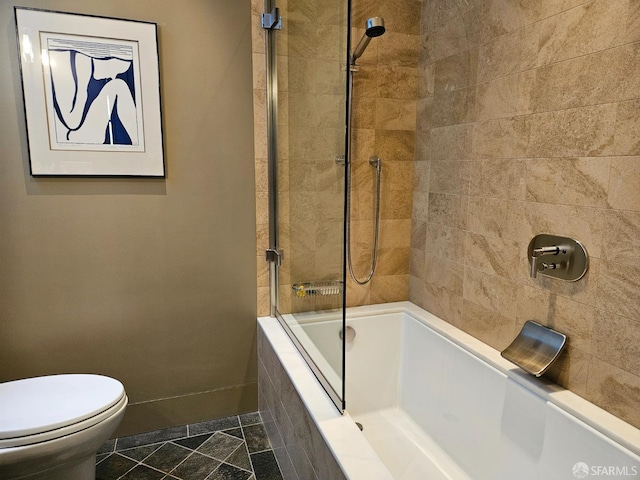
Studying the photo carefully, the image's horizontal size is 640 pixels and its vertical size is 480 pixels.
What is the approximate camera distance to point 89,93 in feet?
6.00

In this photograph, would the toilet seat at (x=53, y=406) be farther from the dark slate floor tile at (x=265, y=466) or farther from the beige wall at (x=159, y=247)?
the dark slate floor tile at (x=265, y=466)

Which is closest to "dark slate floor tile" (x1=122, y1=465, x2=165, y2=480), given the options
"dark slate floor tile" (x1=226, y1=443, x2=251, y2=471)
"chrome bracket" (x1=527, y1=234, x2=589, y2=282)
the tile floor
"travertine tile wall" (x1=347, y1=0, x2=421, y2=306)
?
the tile floor

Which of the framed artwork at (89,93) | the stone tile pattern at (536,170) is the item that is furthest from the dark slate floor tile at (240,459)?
the framed artwork at (89,93)

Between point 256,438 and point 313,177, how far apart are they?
4.58ft

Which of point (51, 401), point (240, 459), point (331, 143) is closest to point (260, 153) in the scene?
point (331, 143)

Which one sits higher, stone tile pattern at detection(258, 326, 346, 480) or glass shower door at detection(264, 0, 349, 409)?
glass shower door at detection(264, 0, 349, 409)

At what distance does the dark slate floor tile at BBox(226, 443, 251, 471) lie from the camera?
6.29 ft

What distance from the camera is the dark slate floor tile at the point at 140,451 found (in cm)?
198

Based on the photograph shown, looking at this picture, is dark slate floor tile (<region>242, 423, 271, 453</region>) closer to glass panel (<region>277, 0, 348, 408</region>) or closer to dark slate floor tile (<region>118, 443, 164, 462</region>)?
dark slate floor tile (<region>118, 443, 164, 462</region>)

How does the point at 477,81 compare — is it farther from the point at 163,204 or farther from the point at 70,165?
the point at 70,165

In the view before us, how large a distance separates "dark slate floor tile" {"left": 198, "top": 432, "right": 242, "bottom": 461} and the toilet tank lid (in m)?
0.61

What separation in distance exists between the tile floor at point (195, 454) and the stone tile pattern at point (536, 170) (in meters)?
1.17

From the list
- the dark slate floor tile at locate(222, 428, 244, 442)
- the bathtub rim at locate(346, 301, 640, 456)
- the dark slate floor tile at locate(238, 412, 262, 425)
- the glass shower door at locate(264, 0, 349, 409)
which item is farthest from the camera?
the dark slate floor tile at locate(238, 412, 262, 425)

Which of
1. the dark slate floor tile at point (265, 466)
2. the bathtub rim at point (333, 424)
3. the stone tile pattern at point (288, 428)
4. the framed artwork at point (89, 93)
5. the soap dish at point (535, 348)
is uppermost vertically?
the framed artwork at point (89, 93)
